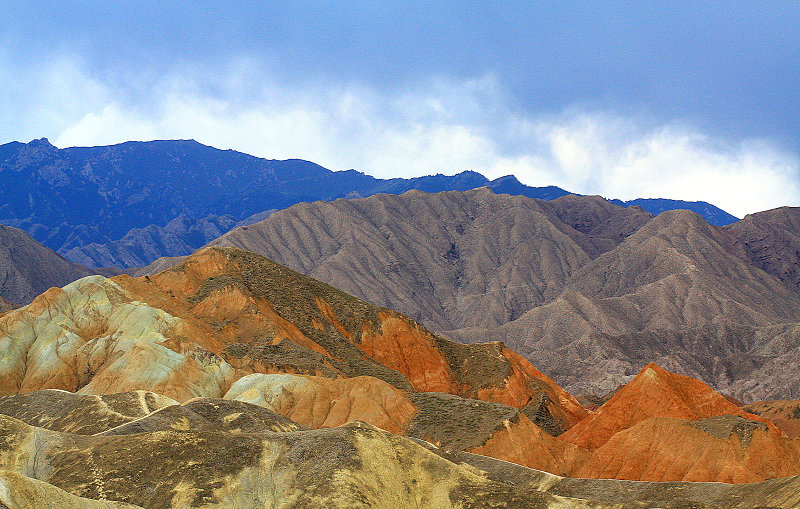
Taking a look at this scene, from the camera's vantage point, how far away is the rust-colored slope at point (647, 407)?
89.7 m

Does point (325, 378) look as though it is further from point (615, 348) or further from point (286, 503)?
point (615, 348)

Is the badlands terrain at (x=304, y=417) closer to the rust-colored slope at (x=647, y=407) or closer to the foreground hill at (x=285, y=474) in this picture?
the foreground hill at (x=285, y=474)

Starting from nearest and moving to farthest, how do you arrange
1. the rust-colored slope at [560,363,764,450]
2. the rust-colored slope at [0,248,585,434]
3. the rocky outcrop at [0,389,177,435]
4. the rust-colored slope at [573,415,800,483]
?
the rocky outcrop at [0,389,177,435], the rust-colored slope at [573,415,800,483], the rust-colored slope at [0,248,585,434], the rust-colored slope at [560,363,764,450]

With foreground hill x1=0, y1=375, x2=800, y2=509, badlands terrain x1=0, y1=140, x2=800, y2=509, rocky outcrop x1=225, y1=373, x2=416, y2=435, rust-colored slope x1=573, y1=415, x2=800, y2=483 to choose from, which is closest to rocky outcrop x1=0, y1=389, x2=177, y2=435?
badlands terrain x1=0, y1=140, x2=800, y2=509

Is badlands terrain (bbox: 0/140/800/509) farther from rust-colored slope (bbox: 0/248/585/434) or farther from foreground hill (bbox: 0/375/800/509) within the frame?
rust-colored slope (bbox: 0/248/585/434)

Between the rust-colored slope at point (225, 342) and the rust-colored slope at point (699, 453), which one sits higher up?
the rust-colored slope at point (225, 342)

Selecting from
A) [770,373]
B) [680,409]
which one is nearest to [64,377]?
[680,409]

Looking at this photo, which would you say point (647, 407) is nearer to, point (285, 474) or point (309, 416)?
point (309, 416)

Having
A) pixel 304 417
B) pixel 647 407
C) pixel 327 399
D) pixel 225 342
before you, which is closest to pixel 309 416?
pixel 304 417

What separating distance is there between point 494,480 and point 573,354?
12804 centimetres

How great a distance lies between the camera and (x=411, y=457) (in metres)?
51.5

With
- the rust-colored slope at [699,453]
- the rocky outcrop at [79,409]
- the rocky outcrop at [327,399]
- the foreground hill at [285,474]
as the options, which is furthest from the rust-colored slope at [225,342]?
the foreground hill at [285,474]

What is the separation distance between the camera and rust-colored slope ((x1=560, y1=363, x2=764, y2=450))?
8973cm

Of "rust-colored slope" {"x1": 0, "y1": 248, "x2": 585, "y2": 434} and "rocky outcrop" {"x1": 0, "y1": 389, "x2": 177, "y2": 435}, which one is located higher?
"rust-colored slope" {"x1": 0, "y1": 248, "x2": 585, "y2": 434}
